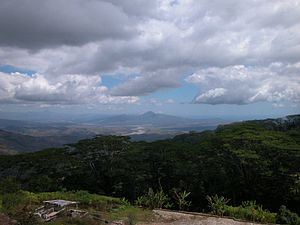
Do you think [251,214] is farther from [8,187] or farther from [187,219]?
[8,187]

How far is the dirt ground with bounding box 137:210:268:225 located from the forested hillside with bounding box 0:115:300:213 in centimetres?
857

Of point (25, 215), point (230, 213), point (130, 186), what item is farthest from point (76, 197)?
point (130, 186)

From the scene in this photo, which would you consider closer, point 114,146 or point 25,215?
point 25,215

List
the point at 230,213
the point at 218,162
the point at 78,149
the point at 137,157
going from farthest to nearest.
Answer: the point at 78,149 < the point at 137,157 < the point at 218,162 < the point at 230,213

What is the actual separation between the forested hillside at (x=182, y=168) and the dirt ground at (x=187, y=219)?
857cm

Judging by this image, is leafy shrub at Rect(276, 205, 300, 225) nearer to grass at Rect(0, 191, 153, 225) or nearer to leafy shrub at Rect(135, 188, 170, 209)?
leafy shrub at Rect(135, 188, 170, 209)

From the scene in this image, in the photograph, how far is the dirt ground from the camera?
1734 centimetres

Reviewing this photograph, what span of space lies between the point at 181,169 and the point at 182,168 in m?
0.12

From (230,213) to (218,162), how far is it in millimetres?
11993

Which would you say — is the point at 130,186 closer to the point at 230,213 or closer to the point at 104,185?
the point at 104,185

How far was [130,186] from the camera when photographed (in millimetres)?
32781

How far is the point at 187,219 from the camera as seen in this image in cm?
1806

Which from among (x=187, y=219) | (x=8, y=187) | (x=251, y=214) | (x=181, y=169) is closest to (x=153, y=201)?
(x=187, y=219)

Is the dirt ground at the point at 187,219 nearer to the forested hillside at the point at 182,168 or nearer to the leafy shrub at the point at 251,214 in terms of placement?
the leafy shrub at the point at 251,214
